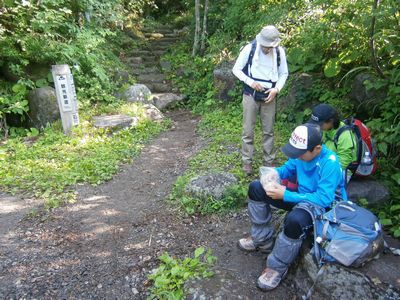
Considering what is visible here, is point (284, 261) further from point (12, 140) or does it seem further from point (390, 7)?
point (12, 140)

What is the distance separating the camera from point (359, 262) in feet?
Result: 9.03

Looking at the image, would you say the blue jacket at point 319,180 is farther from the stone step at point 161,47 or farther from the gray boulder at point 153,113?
the stone step at point 161,47

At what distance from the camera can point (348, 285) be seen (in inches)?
107

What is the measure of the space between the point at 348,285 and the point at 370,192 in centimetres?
176

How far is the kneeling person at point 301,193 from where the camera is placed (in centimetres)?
287

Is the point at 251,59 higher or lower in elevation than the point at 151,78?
higher

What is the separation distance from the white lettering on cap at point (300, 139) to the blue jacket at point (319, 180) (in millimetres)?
230

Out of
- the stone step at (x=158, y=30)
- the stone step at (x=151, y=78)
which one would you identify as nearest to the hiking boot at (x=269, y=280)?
the stone step at (x=151, y=78)

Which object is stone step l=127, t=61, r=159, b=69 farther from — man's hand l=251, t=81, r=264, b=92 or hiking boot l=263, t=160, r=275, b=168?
man's hand l=251, t=81, r=264, b=92

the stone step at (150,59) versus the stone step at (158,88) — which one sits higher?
the stone step at (150,59)

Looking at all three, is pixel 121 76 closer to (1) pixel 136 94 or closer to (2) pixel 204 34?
(1) pixel 136 94

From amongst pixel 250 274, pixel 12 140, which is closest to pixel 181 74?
pixel 12 140

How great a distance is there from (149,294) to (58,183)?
9.19 feet

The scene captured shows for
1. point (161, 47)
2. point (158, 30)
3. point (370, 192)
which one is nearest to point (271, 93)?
point (370, 192)
